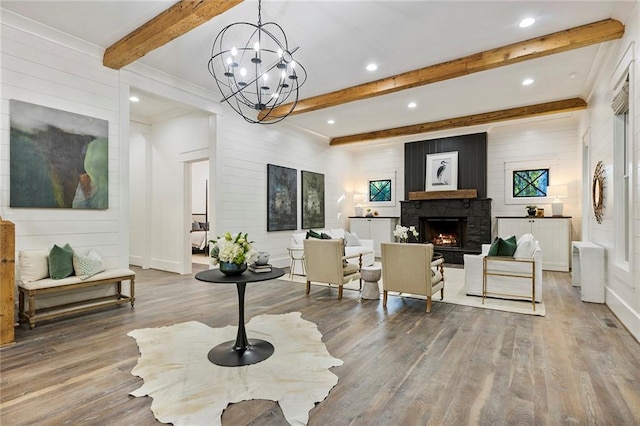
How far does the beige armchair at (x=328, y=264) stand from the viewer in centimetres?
468

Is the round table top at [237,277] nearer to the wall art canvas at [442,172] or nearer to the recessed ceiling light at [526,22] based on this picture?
the recessed ceiling light at [526,22]

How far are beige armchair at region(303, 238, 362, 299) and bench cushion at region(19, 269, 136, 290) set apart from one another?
245 centimetres

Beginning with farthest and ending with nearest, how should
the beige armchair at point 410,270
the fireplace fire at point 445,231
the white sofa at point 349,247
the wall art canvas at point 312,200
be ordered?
the fireplace fire at point 445,231 < the wall art canvas at point 312,200 < the white sofa at point 349,247 < the beige armchair at point 410,270

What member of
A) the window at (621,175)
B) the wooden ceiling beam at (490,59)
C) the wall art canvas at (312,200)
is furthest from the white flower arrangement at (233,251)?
the wall art canvas at (312,200)

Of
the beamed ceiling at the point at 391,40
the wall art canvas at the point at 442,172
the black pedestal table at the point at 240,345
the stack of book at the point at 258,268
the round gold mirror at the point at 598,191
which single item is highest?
the beamed ceiling at the point at 391,40

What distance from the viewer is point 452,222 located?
28.1ft

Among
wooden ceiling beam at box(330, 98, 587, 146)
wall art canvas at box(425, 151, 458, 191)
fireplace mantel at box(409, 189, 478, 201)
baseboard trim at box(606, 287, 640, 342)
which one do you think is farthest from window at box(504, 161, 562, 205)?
baseboard trim at box(606, 287, 640, 342)

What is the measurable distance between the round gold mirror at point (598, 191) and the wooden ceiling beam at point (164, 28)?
5330 mm

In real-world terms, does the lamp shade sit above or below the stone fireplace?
above

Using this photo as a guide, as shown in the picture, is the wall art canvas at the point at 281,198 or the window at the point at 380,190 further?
the window at the point at 380,190

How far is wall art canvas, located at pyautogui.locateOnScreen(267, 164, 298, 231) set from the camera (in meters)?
7.18

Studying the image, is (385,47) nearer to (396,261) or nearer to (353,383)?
(396,261)

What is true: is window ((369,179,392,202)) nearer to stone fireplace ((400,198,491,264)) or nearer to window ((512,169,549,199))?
stone fireplace ((400,198,491,264))

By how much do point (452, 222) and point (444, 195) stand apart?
81cm
